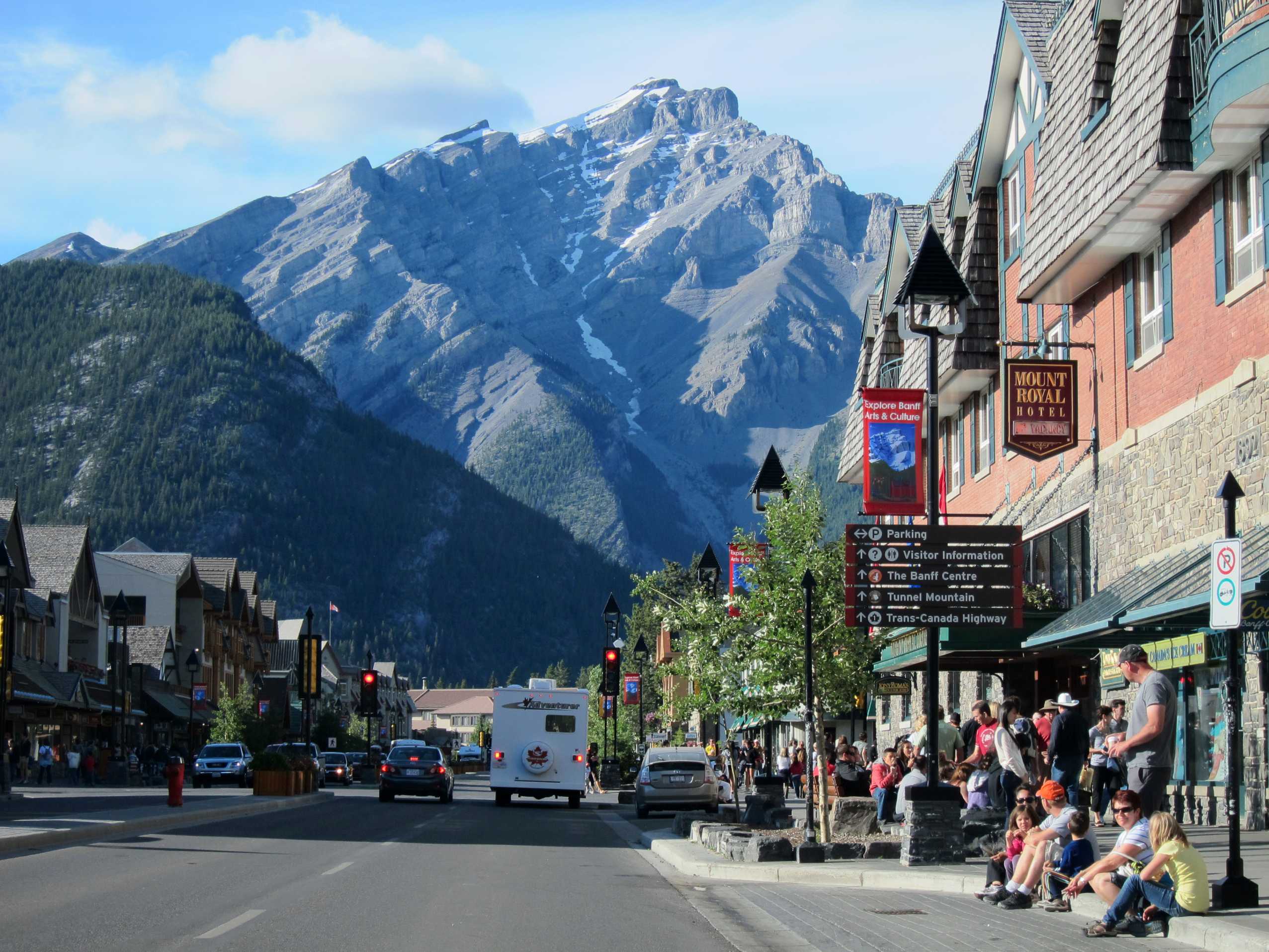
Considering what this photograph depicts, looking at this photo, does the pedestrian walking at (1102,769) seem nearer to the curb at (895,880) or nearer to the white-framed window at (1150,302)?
the curb at (895,880)

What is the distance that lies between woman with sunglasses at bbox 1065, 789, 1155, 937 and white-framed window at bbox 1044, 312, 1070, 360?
49.5ft

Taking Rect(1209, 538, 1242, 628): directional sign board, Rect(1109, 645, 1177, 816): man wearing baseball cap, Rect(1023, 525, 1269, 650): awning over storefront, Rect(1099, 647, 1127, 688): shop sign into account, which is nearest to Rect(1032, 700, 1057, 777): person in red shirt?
Rect(1023, 525, 1269, 650): awning over storefront

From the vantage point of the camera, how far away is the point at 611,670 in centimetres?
4900

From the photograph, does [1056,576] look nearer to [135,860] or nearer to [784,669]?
[784,669]

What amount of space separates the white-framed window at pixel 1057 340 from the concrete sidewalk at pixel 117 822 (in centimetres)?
1664

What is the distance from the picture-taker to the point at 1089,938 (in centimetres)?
1105

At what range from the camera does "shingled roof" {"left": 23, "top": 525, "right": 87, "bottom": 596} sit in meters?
69.9

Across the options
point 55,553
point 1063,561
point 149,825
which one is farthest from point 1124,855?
point 55,553

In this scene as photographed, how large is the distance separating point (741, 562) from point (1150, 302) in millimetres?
11601

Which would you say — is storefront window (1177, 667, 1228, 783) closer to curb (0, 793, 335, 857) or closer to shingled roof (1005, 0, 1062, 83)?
shingled roof (1005, 0, 1062, 83)

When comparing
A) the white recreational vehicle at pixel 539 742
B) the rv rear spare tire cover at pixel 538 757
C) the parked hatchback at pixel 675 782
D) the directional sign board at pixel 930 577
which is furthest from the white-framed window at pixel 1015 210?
the rv rear spare tire cover at pixel 538 757

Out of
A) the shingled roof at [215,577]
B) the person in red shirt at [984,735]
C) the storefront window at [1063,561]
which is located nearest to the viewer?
the person in red shirt at [984,735]

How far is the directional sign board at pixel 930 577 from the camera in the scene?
17.8 metres

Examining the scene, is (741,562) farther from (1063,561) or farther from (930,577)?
(930,577)
